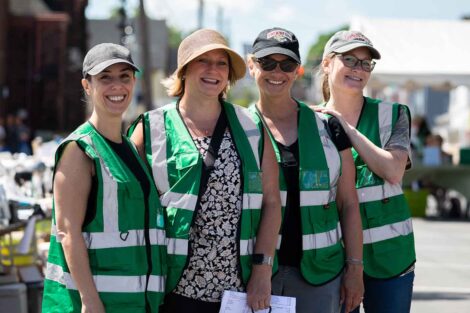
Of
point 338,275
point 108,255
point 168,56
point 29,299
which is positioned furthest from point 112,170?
point 168,56

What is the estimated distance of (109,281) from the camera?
3748mm

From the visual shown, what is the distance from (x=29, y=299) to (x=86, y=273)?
3.36 metres

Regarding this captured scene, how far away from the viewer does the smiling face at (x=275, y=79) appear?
4.41m

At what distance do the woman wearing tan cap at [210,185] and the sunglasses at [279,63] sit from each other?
21 centimetres

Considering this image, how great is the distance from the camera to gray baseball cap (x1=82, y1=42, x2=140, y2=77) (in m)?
3.85

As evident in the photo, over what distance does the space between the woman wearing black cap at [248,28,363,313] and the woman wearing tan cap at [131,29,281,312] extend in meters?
0.20

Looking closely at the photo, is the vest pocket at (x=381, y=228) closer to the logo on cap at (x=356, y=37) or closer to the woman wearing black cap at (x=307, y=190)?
the woman wearing black cap at (x=307, y=190)

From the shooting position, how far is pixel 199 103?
417cm

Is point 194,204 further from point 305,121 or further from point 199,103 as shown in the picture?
point 305,121

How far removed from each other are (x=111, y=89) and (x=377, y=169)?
145 cm

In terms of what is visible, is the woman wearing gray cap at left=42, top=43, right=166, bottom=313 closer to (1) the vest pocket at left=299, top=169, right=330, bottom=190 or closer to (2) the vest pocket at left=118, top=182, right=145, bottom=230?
(2) the vest pocket at left=118, top=182, right=145, bottom=230

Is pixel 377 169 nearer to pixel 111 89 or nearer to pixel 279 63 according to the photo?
pixel 279 63

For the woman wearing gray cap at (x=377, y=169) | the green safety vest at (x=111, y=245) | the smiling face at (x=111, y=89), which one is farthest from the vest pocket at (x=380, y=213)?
the smiling face at (x=111, y=89)

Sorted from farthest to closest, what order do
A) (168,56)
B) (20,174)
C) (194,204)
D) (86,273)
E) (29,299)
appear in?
(168,56) < (20,174) < (29,299) < (194,204) < (86,273)
